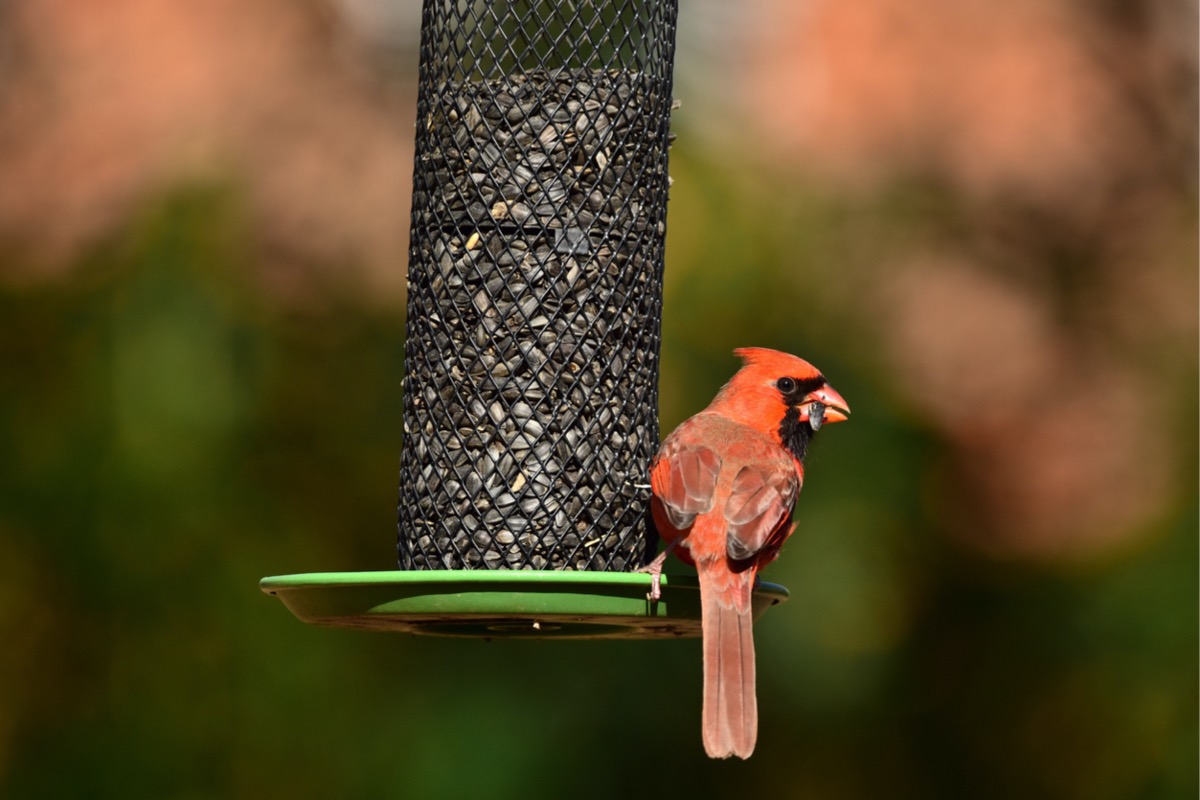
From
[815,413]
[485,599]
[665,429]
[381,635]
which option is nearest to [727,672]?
[485,599]

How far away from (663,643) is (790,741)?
2.02 ft

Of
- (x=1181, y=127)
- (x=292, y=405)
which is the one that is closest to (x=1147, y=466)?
(x=1181, y=127)

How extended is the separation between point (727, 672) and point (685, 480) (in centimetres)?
52

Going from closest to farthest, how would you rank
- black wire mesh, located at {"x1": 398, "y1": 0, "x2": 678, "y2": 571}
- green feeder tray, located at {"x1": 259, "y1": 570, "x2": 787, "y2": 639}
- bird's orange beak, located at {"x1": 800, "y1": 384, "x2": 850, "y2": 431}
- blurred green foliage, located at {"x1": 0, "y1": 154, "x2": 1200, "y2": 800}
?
green feeder tray, located at {"x1": 259, "y1": 570, "x2": 787, "y2": 639} → black wire mesh, located at {"x1": 398, "y1": 0, "x2": 678, "y2": 571} → bird's orange beak, located at {"x1": 800, "y1": 384, "x2": 850, "y2": 431} → blurred green foliage, located at {"x1": 0, "y1": 154, "x2": 1200, "y2": 800}

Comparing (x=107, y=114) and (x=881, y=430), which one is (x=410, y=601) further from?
(x=107, y=114)

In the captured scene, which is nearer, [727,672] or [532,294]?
[727,672]

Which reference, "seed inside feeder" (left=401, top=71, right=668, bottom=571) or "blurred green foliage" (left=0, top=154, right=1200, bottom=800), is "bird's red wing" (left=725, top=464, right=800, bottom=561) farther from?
"blurred green foliage" (left=0, top=154, right=1200, bottom=800)

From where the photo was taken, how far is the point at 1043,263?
8.05 meters

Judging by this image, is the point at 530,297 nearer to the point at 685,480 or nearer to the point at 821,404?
the point at 685,480

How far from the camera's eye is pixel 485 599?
434cm

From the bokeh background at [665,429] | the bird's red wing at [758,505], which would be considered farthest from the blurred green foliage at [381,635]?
the bird's red wing at [758,505]

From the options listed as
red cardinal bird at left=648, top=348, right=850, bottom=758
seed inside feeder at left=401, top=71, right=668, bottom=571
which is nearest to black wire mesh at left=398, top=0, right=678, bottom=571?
seed inside feeder at left=401, top=71, right=668, bottom=571

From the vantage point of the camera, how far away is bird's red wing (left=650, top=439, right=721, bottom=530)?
491 centimetres

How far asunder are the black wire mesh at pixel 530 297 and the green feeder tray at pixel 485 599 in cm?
47
